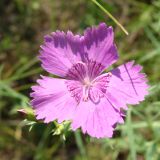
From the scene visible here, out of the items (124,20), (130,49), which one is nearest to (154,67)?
(130,49)

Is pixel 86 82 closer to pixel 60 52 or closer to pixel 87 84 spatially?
pixel 87 84

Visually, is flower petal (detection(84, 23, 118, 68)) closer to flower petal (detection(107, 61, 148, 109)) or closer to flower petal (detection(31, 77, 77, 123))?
flower petal (detection(107, 61, 148, 109))

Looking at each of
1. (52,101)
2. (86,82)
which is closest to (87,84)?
(86,82)

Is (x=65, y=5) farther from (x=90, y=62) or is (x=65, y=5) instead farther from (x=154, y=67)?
(x=90, y=62)

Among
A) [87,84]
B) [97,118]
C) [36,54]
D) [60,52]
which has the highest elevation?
[36,54]

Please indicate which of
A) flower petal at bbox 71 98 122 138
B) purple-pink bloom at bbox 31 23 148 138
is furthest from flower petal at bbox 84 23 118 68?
flower petal at bbox 71 98 122 138

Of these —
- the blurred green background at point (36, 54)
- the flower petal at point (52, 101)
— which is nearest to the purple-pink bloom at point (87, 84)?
the flower petal at point (52, 101)
